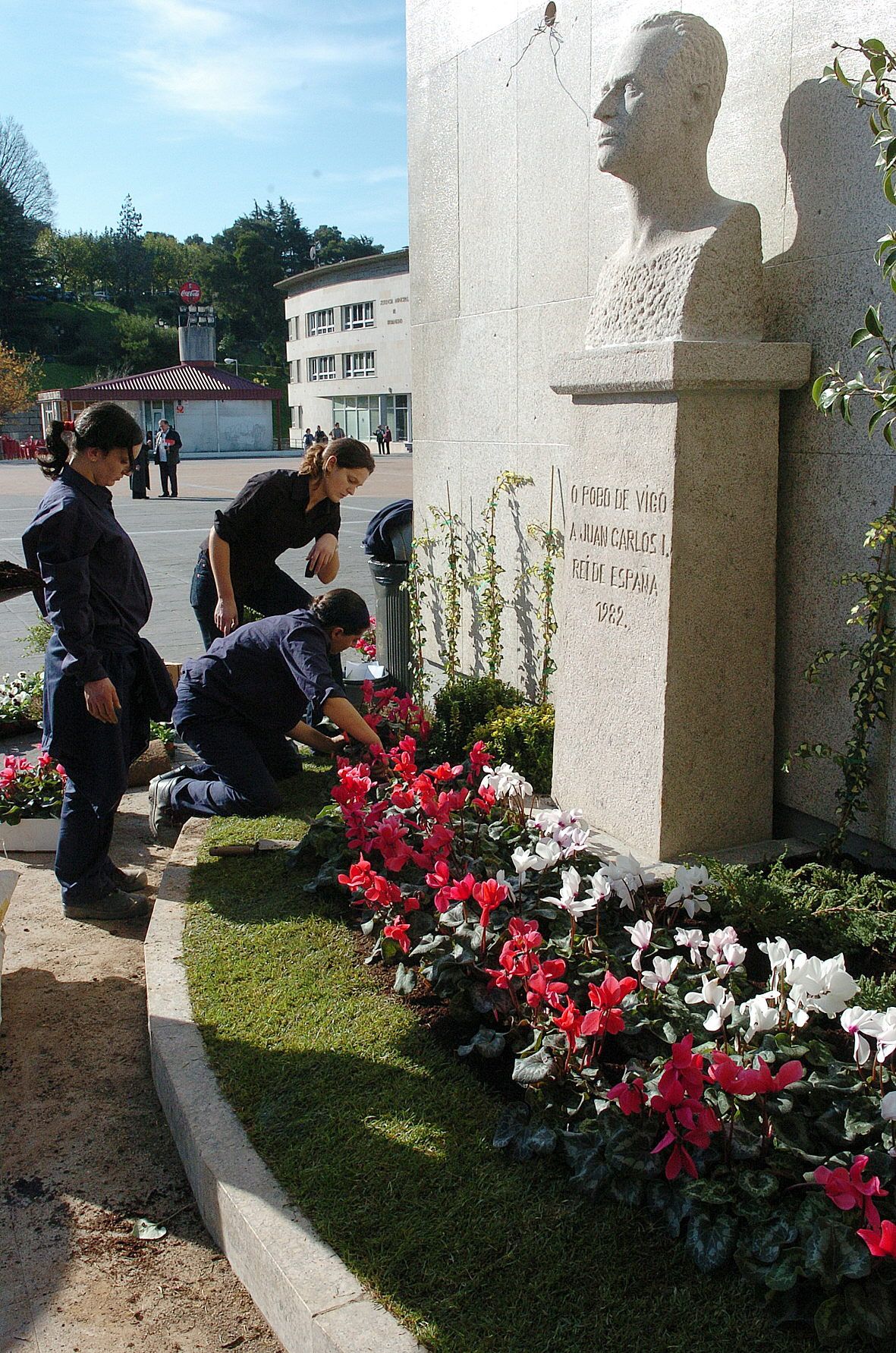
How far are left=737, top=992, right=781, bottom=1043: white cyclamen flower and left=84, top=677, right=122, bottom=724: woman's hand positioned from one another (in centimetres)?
252

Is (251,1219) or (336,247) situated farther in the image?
(336,247)

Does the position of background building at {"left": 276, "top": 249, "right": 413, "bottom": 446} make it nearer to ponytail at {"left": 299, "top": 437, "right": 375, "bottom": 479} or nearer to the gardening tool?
ponytail at {"left": 299, "top": 437, "right": 375, "bottom": 479}

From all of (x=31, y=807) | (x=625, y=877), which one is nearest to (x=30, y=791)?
(x=31, y=807)

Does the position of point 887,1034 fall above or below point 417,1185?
above

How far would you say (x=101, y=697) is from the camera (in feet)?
13.5

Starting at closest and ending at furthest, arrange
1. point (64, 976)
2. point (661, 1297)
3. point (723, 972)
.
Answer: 1. point (661, 1297)
2. point (723, 972)
3. point (64, 976)

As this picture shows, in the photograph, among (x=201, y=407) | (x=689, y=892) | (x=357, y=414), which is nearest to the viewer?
(x=689, y=892)

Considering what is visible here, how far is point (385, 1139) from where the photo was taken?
276cm

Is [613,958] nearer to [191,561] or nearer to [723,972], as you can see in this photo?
[723,972]

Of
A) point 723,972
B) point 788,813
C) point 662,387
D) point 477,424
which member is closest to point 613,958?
point 723,972

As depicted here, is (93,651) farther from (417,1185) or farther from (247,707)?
(417,1185)

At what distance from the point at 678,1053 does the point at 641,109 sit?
10.4ft

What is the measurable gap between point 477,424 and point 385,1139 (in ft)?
14.6

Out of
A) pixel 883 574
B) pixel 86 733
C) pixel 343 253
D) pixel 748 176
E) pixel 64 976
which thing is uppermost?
pixel 343 253
